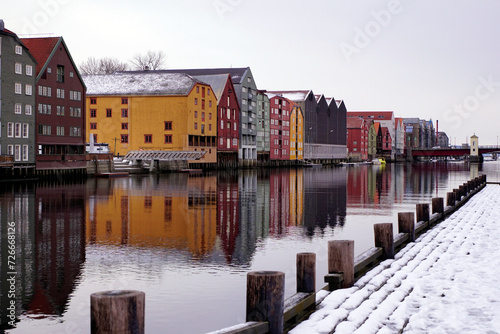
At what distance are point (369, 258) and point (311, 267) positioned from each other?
3843 mm

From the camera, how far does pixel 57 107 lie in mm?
74688

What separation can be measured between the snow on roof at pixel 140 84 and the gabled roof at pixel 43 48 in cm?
2197

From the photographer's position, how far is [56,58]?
74.9 metres

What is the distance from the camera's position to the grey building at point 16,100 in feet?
209

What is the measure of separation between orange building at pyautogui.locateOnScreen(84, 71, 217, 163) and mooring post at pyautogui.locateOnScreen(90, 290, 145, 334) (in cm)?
9051

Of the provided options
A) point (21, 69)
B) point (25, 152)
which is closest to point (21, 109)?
point (21, 69)

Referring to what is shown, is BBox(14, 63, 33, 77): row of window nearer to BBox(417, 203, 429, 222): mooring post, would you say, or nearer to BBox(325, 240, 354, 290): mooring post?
BBox(417, 203, 429, 222): mooring post

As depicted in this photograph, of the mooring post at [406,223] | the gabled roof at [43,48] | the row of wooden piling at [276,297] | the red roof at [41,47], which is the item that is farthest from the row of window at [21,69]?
the row of wooden piling at [276,297]

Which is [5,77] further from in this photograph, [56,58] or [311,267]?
[311,267]

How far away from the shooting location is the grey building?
63.7 m

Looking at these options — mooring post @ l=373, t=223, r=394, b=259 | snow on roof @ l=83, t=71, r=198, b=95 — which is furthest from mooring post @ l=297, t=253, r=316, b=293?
snow on roof @ l=83, t=71, r=198, b=95

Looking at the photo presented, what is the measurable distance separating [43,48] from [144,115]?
83.0 ft

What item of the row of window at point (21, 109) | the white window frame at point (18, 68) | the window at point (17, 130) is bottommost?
the window at point (17, 130)

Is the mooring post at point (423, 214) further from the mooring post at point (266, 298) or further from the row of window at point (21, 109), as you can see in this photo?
the row of window at point (21, 109)
